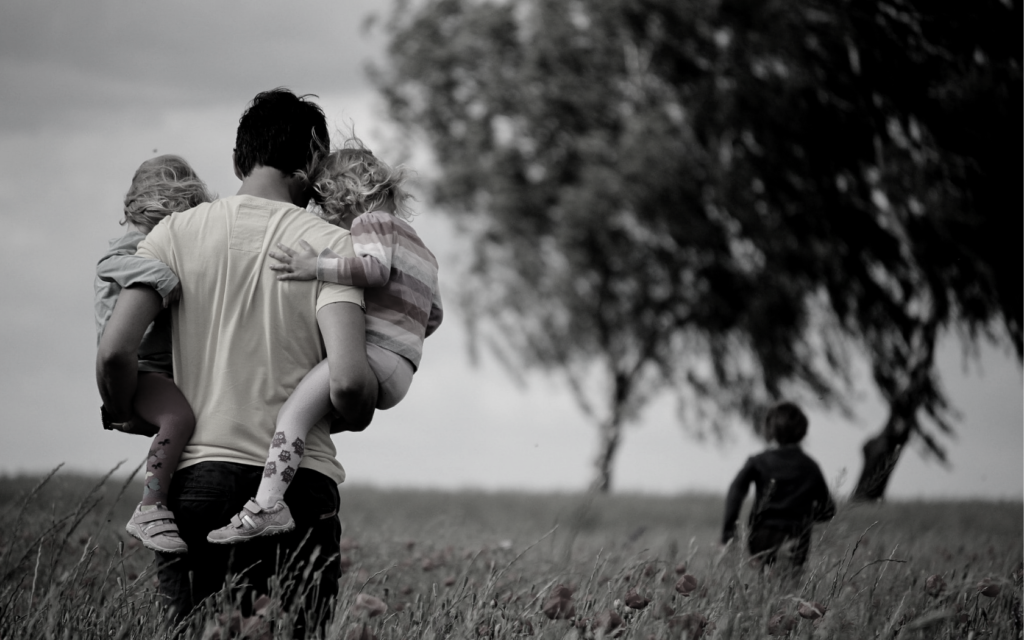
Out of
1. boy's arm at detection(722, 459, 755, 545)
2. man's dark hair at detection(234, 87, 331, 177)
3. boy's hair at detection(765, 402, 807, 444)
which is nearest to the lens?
man's dark hair at detection(234, 87, 331, 177)

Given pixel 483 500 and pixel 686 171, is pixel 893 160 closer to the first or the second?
pixel 686 171

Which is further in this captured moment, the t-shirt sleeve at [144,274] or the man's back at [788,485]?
the man's back at [788,485]

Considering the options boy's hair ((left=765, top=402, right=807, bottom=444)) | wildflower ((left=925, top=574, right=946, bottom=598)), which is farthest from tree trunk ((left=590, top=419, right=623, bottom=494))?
wildflower ((left=925, top=574, right=946, bottom=598))

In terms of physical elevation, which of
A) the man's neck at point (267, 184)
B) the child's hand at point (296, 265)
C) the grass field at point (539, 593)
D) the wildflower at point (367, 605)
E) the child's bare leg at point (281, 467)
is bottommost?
the grass field at point (539, 593)

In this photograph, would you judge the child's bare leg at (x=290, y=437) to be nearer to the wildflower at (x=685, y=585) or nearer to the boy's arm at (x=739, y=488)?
the wildflower at (x=685, y=585)

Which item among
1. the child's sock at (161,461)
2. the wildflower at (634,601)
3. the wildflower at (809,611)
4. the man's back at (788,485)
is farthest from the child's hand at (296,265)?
the man's back at (788,485)

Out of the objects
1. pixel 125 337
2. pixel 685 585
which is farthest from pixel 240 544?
pixel 685 585

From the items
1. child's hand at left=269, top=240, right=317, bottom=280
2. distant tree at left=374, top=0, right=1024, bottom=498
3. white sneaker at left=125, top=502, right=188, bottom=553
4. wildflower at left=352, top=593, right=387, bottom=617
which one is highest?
distant tree at left=374, top=0, right=1024, bottom=498

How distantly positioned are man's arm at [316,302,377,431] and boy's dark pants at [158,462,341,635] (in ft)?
0.80

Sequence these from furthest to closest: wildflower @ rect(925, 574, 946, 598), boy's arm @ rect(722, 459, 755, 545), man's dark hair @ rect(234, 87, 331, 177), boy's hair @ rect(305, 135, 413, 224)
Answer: boy's arm @ rect(722, 459, 755, 545), wildflower @ rect(925, 574, 946, 598), boy's hair @ rect(305, 135, 413, 224), man's dark hair @ rect(234, 87, 331, 177)

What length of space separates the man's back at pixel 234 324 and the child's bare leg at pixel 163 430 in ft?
0.08

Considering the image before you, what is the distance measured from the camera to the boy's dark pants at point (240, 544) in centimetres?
244

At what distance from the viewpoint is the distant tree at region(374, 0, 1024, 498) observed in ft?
40.1

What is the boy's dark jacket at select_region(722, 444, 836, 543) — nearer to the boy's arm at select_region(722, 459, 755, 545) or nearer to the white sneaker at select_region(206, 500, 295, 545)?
the boy's arm at select_region(722, 459, 755, 545)
